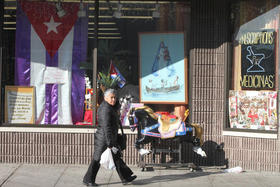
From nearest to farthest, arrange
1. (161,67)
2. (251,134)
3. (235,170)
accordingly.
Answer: (235,170) < (251,134) < (161,67)

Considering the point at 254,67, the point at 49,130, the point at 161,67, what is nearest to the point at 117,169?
the point at 49,130

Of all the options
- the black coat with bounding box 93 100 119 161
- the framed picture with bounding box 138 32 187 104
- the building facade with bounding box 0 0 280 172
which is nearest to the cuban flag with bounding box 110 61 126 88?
the building facade with bounding box 0 0 280 172

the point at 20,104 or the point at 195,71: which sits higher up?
the point at 195,71

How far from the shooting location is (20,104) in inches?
403

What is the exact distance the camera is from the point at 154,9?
10109mm

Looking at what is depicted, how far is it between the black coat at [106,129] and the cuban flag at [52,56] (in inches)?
82.4

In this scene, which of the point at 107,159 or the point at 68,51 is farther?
the point at 68,51

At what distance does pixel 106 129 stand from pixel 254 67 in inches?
131

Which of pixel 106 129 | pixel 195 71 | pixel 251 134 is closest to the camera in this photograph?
pixel 106 129

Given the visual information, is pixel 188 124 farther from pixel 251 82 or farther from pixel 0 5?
pixel 0 5

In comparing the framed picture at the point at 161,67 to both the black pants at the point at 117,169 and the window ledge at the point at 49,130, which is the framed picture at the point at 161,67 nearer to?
A: the window ledge at the point at 49,130

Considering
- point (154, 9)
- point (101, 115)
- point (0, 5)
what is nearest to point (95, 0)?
point (154, 9)

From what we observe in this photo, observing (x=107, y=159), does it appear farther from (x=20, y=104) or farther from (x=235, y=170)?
(x=20, y=104)

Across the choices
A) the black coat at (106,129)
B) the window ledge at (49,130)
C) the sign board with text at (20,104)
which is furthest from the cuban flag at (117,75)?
the black coat at (106,129)
